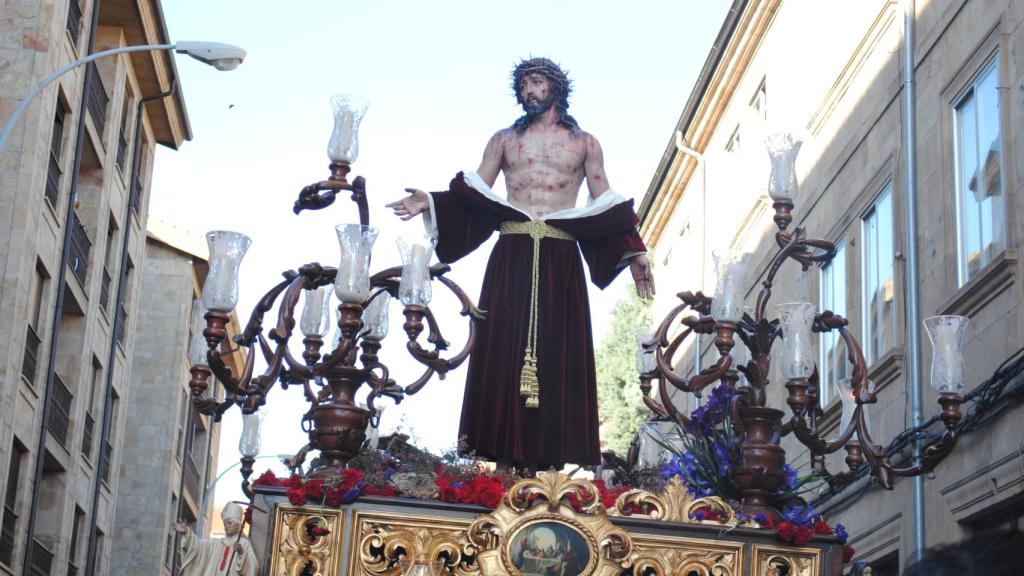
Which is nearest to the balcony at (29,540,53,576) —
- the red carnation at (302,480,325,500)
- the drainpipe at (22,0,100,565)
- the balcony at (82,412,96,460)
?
the drainpipe at (22,0,100,565)

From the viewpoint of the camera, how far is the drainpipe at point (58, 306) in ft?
74.2

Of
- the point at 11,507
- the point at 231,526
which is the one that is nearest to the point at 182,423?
the point at 11,507

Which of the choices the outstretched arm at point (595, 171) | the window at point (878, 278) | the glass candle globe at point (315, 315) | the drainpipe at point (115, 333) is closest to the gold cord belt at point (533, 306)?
the outstretched arm at point (595, 171)

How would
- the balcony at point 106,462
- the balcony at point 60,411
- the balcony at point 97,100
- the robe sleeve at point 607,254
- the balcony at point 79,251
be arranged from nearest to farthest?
1. the robe sleeve at point 607,254
2. the balcony at point 60,411
3. the balcony at point 79,251
4. the balcony at point 97,100
5. the balcony at point 106,462

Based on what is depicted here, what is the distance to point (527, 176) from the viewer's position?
33.4ft

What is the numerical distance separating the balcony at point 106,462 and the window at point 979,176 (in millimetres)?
19496

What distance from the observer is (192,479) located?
45.4m

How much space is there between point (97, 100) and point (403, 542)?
66.5 ft

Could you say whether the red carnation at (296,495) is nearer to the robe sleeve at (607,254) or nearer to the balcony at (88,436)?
the robe sleeve at (607,254)

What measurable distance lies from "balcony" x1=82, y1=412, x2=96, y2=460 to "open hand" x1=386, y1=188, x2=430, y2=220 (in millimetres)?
19521

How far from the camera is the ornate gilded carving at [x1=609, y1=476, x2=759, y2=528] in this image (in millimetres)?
8875

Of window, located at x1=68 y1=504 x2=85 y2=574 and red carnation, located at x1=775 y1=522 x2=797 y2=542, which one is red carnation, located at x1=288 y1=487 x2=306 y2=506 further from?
window, located at x1=68 y1=504 x2=85 y2=574

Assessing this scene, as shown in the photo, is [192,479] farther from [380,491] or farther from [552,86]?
[380,491]

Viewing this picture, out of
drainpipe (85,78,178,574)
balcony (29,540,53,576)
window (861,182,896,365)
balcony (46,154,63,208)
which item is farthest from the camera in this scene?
drainpipe (85,78,178,574)
